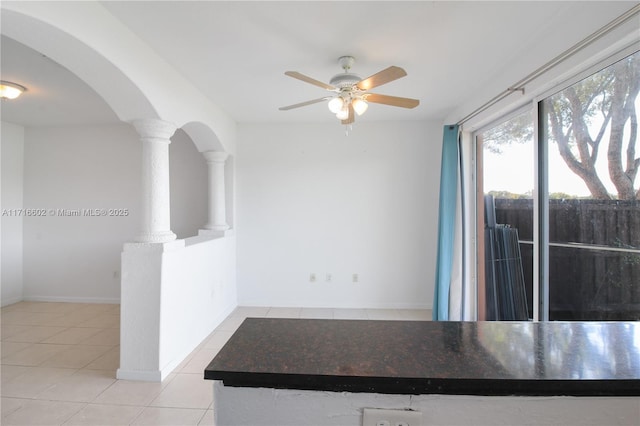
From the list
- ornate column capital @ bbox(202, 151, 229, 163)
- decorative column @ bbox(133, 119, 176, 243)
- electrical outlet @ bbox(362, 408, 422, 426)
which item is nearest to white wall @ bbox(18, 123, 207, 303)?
ornate column capital @ bbox(202, 151, 229, 163)

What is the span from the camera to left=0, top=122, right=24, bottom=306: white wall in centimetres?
442

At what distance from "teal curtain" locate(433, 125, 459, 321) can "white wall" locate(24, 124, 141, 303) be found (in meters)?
4.27

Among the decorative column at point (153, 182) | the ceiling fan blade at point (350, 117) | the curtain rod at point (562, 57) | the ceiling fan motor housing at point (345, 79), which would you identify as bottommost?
the decorative column at point (153, 182)

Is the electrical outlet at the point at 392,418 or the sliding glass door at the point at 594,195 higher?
the sliding glass door at the point at 594,195

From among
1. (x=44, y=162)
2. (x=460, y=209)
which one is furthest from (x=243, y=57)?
(x=44, y=162)

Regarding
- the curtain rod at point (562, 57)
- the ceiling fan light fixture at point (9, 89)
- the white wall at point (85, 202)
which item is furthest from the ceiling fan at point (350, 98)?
the ceiling fan light fixture at point (9, 89)

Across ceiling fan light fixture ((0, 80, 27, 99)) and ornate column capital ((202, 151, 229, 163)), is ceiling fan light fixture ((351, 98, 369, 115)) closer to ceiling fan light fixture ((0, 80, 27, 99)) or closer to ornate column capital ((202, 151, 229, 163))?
ornate column capital ((202, 151, 229, 163))

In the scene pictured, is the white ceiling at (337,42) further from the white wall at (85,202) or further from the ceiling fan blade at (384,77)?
the white wall at (85,202)

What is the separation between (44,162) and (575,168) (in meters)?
6.37

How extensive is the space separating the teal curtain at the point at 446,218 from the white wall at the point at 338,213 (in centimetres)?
55

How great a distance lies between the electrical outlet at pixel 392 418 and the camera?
2.11 ft

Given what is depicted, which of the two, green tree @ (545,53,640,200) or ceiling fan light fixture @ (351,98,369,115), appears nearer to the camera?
green tree @ (545,53,640,200)

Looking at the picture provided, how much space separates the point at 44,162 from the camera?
15.2 ft

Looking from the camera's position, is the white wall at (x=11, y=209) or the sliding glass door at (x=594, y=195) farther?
the white wall at (x=11, y=209)
